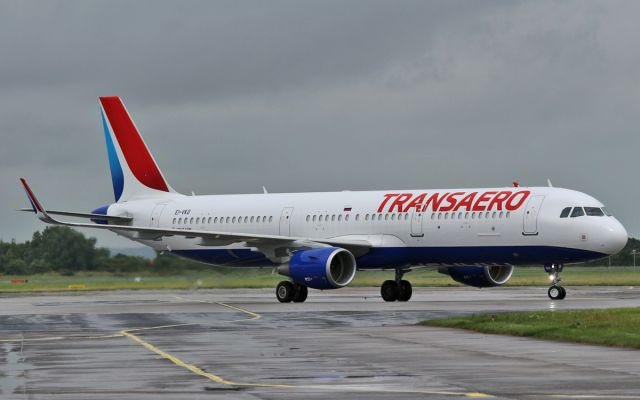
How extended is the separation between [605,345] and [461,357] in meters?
3.45

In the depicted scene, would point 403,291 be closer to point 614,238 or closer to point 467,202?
point 467,202

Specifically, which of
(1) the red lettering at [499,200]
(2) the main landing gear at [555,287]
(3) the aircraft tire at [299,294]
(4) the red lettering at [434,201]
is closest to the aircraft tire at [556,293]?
(2) the main landing gear at [555,287]

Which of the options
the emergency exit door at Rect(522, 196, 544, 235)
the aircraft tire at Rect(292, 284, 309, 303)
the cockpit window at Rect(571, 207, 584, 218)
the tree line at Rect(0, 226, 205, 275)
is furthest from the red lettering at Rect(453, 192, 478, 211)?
the tree line at Rect(0, 226, 205, 275)

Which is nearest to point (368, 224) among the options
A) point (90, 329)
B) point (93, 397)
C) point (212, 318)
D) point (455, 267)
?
point (455, 267)

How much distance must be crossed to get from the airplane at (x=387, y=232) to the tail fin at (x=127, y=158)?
2.27 metres

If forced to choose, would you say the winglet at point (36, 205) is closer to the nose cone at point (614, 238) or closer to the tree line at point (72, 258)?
the tree line at point (72, 258)

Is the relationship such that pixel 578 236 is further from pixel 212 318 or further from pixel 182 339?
pixel 182 339

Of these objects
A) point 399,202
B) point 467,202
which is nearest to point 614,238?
point 467,202

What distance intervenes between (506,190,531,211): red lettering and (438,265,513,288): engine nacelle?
4807 mm

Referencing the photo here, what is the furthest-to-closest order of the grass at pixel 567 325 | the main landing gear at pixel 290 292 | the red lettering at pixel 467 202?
the main landing gear at pixel 290 292 → the red lettering at pixel 467 202 → the grass at pixel 567 325

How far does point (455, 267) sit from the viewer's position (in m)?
47.3

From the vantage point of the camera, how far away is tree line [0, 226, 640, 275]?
55.8 m

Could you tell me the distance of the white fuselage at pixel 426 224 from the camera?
4150 cm

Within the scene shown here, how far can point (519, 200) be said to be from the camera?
42281 mm
